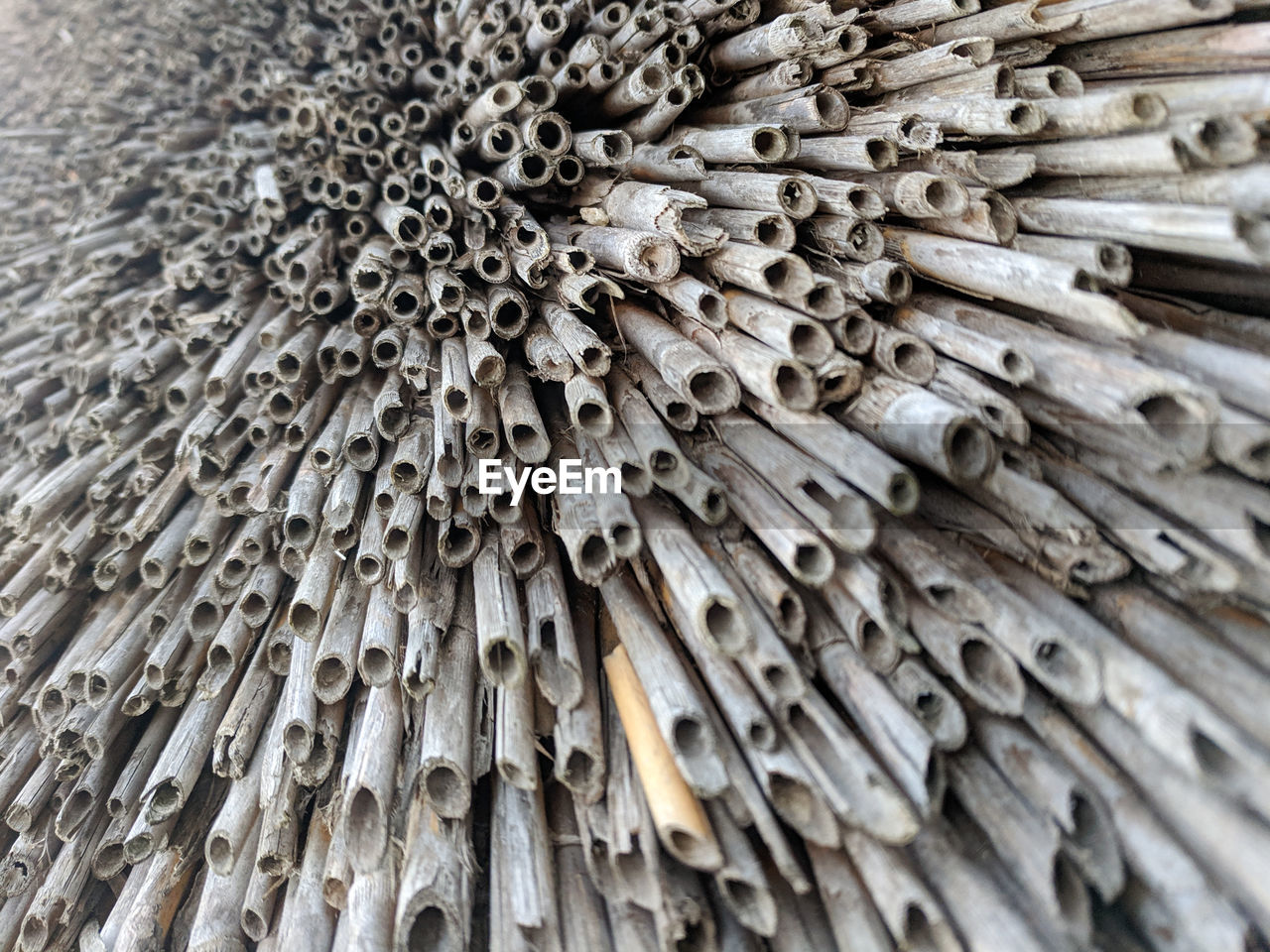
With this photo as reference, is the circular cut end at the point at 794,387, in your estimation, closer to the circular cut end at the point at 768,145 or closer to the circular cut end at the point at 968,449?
the circular cut end at the point at 968,449

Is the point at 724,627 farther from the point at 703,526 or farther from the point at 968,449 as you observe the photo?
the point at 968,449

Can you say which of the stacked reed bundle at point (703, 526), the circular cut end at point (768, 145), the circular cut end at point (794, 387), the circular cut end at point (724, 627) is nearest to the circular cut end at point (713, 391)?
the stacked reed bundle at point (703, 526)

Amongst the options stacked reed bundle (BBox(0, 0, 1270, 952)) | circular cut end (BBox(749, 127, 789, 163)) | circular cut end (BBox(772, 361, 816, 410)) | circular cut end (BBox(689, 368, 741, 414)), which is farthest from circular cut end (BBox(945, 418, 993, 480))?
circular cut end (BBox(749, 127, 789, 163))

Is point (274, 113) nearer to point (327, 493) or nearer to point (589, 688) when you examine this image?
point (327, 493)

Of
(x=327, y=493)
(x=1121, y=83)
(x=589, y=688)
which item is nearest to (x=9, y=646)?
(x=327, y=493)

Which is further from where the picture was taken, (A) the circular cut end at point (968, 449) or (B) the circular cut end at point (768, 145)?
(B) the circular cut end at point (768, 145)

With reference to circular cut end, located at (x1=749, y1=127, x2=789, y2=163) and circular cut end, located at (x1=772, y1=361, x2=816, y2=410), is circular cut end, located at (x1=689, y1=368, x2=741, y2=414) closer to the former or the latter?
circular cut end, located at (x1=772, y1=361, x2=816, y2=410)

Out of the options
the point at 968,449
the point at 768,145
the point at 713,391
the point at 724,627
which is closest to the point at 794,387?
the point at 713,391

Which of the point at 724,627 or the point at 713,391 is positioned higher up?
the point at 713,391
